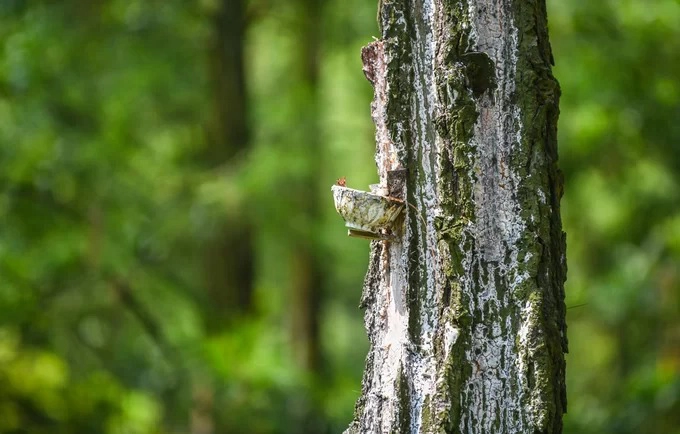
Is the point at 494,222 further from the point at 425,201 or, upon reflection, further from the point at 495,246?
the point at 425,201

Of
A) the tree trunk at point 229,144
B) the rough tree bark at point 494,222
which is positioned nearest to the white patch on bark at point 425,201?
the rough tree bark at point 494,222

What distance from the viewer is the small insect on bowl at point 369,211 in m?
2.15

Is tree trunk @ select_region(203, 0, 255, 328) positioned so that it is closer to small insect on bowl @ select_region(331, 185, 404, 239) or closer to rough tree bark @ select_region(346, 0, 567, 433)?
small insect on bowl @ select_region(331, 185, 404, 239)

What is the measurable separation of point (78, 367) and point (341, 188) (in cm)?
515

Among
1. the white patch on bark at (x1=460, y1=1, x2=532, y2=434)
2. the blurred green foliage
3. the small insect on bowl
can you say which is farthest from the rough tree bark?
the blurred green foliage

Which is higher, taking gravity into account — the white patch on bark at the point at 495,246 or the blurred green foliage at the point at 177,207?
the blurred green foliage at the point at 177,207

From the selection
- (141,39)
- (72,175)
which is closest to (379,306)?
(72,175)

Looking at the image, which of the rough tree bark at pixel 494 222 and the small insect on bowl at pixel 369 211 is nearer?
the rough tree bark at pixel 494 222

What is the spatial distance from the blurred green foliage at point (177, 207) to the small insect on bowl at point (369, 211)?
4.20 m

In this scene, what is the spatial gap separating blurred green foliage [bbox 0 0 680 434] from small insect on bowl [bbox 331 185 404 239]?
4198 millimetres

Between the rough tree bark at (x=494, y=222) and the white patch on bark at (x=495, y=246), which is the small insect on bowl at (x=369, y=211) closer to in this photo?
the rough tree bark at (x=494, y=222)

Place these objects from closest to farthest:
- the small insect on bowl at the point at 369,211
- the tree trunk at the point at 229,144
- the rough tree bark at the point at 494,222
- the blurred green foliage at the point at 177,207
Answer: the rough tree bark at the point at 494,222
the small insect on bowl at the point at 369,211
the blurred green foliage at the point at 177,207
the tree trunk at the point at 229,144

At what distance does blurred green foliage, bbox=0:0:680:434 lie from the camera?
631cm

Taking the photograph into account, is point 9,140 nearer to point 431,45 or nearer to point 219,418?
point 219,418
